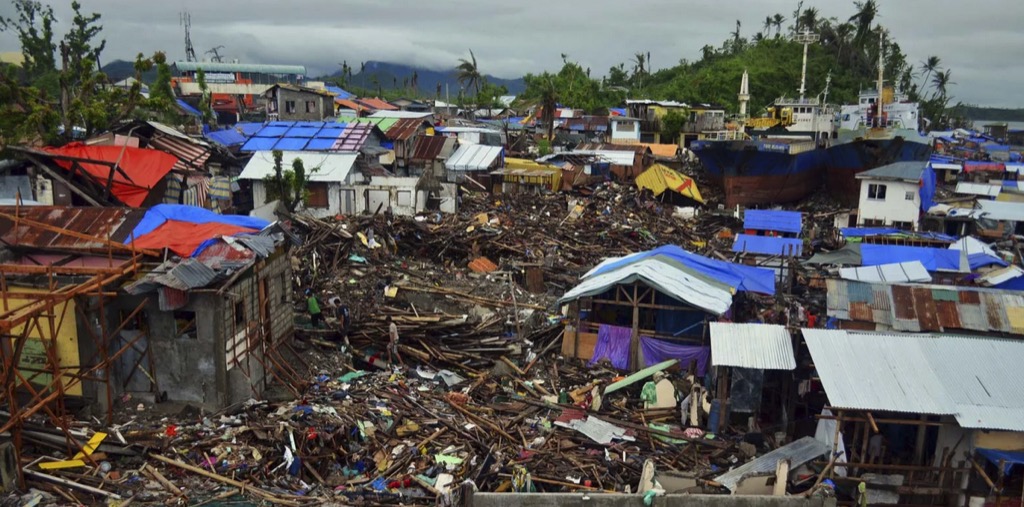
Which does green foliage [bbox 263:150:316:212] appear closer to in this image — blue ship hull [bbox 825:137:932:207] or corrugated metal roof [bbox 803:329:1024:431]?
corrugated metal roof [bbox 803:329:1024:431]

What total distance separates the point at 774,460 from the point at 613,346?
5.22 meters

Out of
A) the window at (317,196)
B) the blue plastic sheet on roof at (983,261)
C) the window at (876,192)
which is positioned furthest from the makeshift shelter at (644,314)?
the window at (876,192)

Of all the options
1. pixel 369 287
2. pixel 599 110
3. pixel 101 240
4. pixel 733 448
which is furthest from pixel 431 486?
pixel 599 110

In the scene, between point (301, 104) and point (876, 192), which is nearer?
point (876, 192)

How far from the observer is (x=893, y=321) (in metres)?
13.5

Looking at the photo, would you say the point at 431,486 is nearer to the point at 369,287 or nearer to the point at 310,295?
the point at 310,295

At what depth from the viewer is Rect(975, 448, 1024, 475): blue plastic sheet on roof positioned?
934 cm

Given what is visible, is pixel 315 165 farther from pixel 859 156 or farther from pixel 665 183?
pixel 859 156

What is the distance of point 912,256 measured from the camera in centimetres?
1952

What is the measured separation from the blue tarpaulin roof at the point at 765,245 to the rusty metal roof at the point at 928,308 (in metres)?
9.84

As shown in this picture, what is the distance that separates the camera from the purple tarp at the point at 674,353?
14023 mm

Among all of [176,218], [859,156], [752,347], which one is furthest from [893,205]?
[176,218]

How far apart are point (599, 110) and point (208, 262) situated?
5211 centimetres

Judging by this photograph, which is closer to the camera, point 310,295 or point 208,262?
point 208,262
